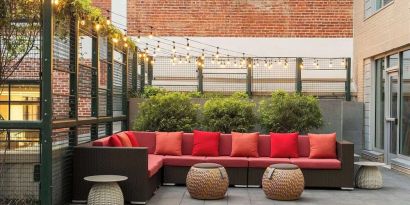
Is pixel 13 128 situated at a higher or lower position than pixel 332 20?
lower

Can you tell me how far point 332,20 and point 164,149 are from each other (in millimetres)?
7309

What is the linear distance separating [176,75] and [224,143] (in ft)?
13.5

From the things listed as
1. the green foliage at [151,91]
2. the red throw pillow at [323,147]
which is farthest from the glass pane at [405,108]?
the green foliage at [151,91]

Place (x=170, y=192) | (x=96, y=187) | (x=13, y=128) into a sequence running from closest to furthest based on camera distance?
(x=13, y=128)
(x=96, y=187)
(x=170, y=192)

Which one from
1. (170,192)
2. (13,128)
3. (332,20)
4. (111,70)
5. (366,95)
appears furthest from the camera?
(332,20)

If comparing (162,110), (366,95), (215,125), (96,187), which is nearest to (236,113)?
(215,125)

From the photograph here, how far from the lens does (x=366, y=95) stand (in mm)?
13727

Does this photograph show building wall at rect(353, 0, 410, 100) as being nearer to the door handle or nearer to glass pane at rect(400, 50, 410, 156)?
glass pane at rect(400, 50, 410, 156)

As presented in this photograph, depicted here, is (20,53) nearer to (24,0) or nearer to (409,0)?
(24,0)

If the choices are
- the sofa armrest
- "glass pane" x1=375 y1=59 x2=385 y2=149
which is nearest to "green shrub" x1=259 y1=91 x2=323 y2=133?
"glass pane" x1=375 y1=59 x2=385 y2=149

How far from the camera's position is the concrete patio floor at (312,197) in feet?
26.7

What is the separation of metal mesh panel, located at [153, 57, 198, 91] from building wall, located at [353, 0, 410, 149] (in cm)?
398

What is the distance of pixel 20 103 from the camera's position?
7121 millimetres

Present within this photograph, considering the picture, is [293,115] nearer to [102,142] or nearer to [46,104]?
[102,142]
